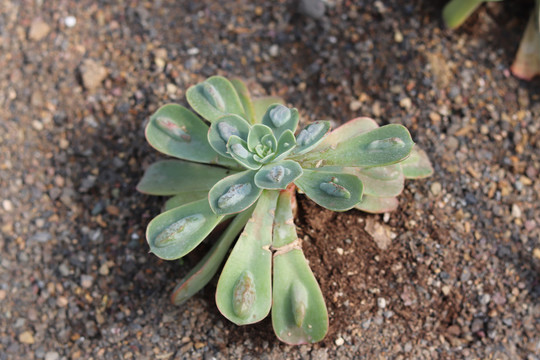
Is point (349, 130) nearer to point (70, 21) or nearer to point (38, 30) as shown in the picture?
point (70, 21)

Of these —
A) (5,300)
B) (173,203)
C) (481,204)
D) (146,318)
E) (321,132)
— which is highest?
(321,132)

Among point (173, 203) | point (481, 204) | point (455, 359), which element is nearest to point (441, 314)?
point (455, 359)

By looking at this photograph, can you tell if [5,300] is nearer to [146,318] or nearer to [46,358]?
[46,358]

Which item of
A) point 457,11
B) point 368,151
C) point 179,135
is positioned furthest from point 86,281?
point 457,11

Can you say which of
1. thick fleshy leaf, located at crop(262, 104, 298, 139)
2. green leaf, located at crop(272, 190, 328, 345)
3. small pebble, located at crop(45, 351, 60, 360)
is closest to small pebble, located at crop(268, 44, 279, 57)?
thick fleshy leaf, located at crop(262, 104, 298, 139)

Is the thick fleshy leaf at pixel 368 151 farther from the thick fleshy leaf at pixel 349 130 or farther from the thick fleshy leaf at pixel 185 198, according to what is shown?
the thick fleshy leaf at pixel 185 198

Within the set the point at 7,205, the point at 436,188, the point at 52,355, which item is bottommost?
the point at 436,188
